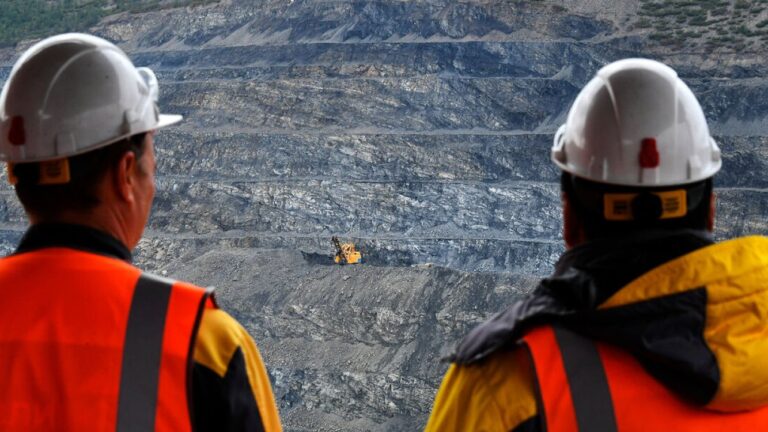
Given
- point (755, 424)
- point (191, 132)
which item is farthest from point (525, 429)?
point (191, 132)

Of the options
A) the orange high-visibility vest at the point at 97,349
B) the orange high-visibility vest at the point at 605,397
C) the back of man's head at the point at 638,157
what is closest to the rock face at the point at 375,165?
the orange high-visibility vest at the point at 97,349

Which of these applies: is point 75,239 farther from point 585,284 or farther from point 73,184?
point 585,284

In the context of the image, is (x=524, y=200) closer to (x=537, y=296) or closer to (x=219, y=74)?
(x=219, y=74)

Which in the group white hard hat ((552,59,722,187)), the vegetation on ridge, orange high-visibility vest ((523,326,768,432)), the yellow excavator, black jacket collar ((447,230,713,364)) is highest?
white hard hat ((552,59,722,187))

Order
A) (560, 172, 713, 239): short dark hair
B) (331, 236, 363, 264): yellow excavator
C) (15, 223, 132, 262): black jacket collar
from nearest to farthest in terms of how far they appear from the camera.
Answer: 1. (560, 172, 713, 239): short dark hair
2. (15, 223, 132, 262): black jacket collar
3. (331, 236, 363, 264): yellow excavator

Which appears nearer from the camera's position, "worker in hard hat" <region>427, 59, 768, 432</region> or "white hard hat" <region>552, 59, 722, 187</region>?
"worker in hard hat" <region>427, 59, 768, 432</region>

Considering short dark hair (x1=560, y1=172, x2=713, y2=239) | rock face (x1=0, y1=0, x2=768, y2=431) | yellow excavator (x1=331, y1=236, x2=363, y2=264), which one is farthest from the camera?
yellow excavator (x1=331, y1=236, x2=363, y2=264)

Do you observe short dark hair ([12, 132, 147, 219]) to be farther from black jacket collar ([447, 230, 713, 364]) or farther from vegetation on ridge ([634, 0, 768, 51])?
→ vegetation on ridge ([634, 0, 768, 51])

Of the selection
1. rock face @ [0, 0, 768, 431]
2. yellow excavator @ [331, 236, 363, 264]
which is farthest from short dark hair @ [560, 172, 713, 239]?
yellow excavator @ [331, 236, 363, 264]
